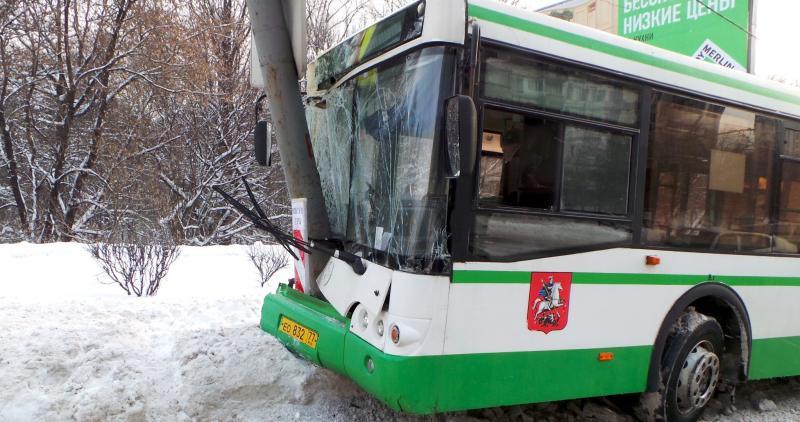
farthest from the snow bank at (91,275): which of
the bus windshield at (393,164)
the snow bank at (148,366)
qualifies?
the bus windshield at (393,164)

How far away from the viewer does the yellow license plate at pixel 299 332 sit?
4006 millimetres

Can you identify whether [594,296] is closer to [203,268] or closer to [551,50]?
[551,50]

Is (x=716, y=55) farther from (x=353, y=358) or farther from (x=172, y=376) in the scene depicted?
(x=172, y=376)

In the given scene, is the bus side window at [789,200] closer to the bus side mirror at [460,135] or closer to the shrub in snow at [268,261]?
the bus side mirror at [460,135]

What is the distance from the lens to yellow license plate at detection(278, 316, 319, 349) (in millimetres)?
4006

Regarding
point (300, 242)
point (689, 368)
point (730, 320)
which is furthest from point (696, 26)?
point (300, 242)

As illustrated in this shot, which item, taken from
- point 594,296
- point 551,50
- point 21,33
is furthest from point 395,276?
point 21,33

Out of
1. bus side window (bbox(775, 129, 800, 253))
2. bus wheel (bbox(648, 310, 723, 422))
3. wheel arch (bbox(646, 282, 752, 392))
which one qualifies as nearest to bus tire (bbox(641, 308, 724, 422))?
bus wheel (bbox(648, 310, 723, 422))

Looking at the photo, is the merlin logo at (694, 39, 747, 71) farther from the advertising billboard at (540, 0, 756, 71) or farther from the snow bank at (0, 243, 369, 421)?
the snow bank at (0, 243, 369, 421)

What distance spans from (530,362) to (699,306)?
1.90m

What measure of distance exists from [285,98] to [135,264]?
4384 mm

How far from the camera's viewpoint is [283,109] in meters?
4.65

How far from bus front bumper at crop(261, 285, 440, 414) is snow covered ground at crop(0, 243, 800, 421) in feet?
1.31

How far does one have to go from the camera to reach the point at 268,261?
990 cm
